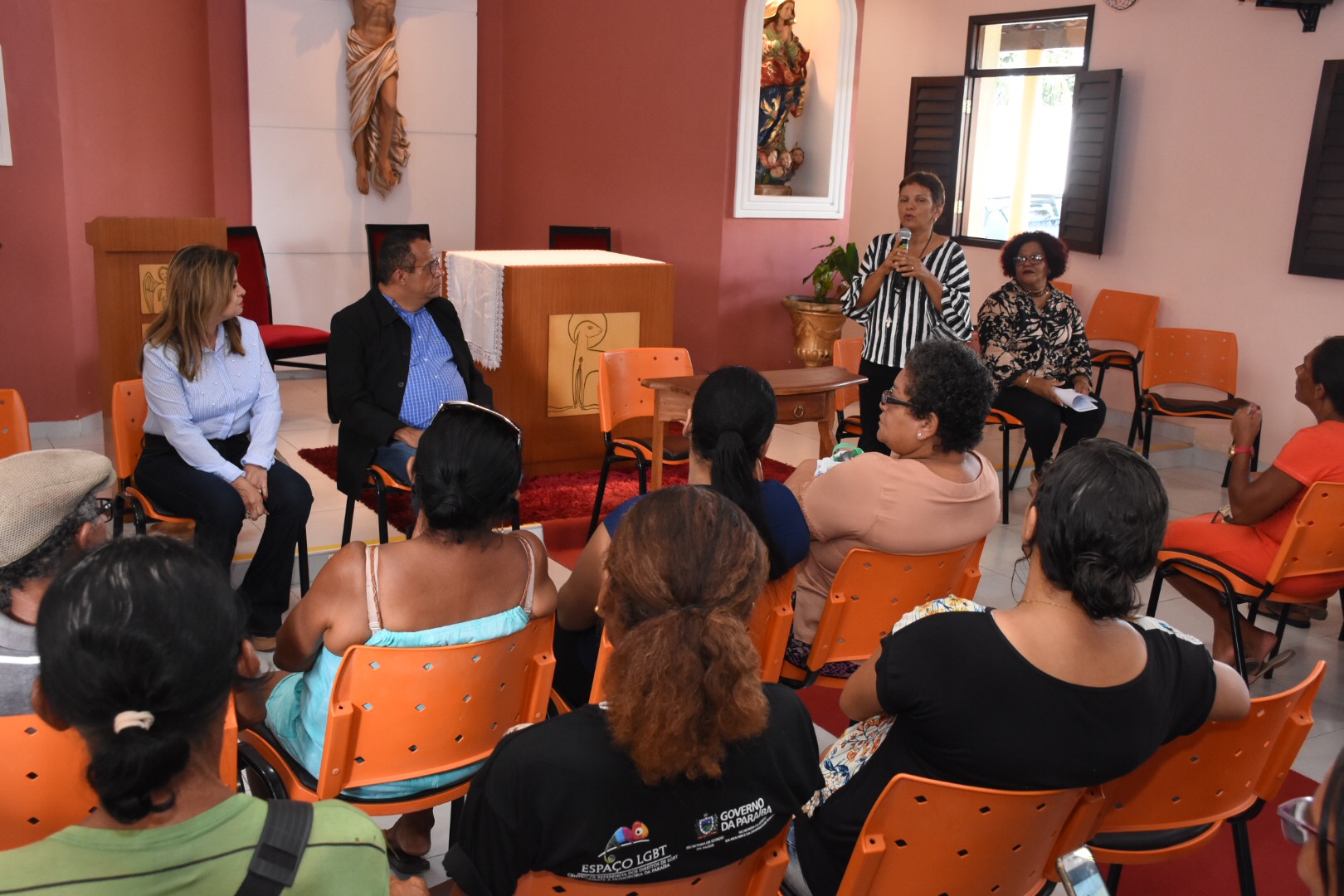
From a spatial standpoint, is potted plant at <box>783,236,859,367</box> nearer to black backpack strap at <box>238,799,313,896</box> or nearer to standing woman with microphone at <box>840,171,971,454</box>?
standing woman with microphone at <box>840,171,971,454</box>

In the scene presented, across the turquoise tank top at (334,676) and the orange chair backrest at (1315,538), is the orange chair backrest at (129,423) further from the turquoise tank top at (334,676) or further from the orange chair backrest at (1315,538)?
the orange chair backrest at (1315,538)

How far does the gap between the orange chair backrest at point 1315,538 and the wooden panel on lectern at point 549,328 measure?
3142mm

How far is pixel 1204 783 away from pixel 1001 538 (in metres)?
3.13

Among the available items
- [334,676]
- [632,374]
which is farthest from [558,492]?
[334,676]

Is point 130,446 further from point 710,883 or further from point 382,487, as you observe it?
point 710,883

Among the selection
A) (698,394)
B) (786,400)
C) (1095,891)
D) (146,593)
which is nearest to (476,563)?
(698,394)

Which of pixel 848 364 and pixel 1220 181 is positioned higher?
pixel 1220 181

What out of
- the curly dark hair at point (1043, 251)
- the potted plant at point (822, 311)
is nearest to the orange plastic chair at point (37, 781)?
the curly dark hair at point (1043, 251)

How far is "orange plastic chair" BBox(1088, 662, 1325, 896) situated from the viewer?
1.80 meters

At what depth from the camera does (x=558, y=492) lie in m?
5.17

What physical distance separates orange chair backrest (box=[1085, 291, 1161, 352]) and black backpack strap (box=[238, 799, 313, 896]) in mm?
6391

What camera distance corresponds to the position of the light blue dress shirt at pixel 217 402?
11.2 ft

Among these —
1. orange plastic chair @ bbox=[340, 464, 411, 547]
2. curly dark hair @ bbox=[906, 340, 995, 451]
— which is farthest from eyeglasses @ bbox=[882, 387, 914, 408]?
orange plastic chair @ bbox=[340, 464, 411, 547]

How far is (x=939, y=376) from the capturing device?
8.89ft
